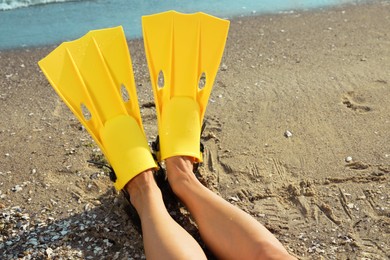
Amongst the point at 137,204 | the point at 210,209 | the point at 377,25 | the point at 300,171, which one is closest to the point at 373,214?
the point at 300,171

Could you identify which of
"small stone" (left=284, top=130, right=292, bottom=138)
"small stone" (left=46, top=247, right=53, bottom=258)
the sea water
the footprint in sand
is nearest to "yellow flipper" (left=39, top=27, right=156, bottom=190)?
"small stone" (left=46, top=247, right=53, bottom=258)

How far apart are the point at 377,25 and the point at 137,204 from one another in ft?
9.60

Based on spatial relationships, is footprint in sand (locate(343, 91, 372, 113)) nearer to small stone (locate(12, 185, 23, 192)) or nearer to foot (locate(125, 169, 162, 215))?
foot (locate(125, 169, 162, 215))

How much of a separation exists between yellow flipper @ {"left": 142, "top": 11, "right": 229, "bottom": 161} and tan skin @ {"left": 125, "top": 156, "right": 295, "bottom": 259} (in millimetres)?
361

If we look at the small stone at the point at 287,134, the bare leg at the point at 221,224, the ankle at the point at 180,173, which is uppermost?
the ankle at the point at 180,173

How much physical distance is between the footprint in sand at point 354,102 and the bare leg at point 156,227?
1.44 metres

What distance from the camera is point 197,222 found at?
222 centimetres

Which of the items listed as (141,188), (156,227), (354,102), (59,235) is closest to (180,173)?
(141,188)

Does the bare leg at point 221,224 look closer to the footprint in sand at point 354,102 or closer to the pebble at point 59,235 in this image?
the pebble at point 59,235

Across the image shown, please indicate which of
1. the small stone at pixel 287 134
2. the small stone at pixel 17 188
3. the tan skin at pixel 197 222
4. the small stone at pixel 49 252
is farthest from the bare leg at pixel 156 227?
the small stone at pixel 287 134

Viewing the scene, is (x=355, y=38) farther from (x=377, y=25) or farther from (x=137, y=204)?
(x=137, y=204)

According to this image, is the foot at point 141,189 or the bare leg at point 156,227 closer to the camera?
the bare leg at point 156,227

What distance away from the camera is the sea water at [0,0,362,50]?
15.2 feet

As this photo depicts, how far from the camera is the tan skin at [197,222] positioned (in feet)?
6.51
